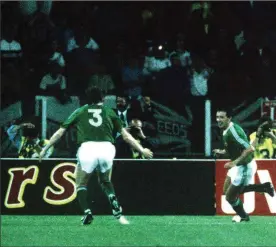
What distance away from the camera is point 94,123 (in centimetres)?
1297

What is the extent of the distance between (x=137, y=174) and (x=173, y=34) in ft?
13.6

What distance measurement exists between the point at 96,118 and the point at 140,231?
1.88m

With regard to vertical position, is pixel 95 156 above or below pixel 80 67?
below

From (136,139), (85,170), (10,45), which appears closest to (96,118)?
(85,170)

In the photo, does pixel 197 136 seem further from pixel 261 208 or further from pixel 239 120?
pixel 261 208

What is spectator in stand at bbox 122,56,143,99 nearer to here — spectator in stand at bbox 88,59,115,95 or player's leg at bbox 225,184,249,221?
spectator in stand at bbox 88,59,115,95

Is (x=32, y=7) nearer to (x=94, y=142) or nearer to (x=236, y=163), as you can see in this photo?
(x=94, y=142)

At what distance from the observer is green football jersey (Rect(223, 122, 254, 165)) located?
13.5m

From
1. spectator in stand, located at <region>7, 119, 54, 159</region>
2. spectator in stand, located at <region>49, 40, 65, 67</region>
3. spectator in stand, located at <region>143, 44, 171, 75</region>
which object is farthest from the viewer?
spectator in stand, located at <region>143, 44, 171, 75</region>

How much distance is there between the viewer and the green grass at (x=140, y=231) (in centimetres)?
1066

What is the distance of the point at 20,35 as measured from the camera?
17.7 m

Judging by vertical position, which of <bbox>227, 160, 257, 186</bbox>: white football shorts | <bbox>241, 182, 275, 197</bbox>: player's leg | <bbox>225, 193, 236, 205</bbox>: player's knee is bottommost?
<bbox>225, 193, 236, 205</bbox>: player's knee

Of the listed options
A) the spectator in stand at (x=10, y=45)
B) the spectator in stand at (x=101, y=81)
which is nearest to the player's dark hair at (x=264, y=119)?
the spectator in stand at (x=101, y=81)

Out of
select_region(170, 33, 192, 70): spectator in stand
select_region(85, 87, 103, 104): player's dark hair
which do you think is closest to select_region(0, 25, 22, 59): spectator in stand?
select_region(170, 33, 192, 70): spectator in stand
